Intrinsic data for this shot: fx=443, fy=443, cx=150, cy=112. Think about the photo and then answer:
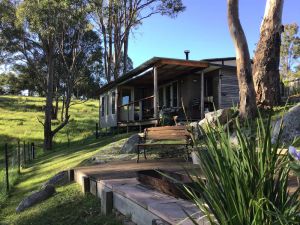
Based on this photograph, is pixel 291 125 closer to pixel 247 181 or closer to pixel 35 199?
pixel 35 199

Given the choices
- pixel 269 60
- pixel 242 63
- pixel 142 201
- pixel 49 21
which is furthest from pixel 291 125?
pixel 49 21

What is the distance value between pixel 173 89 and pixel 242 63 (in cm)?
1243

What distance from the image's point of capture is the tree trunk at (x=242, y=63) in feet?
39.6

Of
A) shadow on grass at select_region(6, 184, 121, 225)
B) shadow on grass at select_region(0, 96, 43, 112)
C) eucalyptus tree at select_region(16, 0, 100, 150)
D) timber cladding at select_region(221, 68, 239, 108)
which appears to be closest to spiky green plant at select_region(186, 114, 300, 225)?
shadow on grass at select_region(6, 184, 121, 225)

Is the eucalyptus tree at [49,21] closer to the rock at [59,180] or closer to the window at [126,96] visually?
the window at [126,96]

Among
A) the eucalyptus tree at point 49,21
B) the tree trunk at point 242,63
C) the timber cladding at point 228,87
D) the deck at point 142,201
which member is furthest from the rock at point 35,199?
the eucalyptus tree at point 49,21

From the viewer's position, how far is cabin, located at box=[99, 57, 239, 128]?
65.8ft

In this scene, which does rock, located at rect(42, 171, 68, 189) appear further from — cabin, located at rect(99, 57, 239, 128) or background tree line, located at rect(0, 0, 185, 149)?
background tree line, located at rect(0, 0, 185, 149)

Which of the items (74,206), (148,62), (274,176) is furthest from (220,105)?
(274,176)

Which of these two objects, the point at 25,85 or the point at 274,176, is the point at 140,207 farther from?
the point at 25,85

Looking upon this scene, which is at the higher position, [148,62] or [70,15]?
[70,15]

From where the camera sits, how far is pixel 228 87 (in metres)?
22.7

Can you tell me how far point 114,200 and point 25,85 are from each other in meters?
43.3

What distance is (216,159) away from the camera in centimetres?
299
